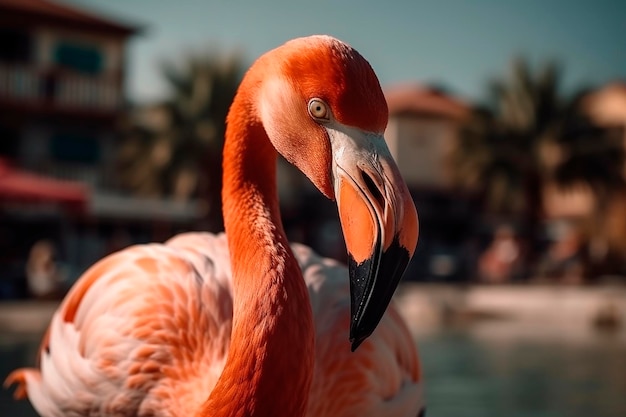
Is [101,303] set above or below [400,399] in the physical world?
above

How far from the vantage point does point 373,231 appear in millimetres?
1834

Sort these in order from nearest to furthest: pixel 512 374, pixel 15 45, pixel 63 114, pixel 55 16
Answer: pixel 512 374 < pixel 63 114 < pixel 15 45 < pixel 55 16

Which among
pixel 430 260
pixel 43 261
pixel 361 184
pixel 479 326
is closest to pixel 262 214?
pixel 361 184

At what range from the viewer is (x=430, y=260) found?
25859 mm

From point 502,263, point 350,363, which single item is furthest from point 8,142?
point 350,363

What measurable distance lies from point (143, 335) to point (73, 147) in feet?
66.1

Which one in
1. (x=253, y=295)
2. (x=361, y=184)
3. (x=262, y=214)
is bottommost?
(x=253, y=295)

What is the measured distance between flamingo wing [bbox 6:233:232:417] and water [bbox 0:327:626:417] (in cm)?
229

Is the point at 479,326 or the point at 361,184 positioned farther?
the point at 479,326

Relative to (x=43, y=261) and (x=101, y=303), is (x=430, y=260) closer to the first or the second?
(x=43, y=261)

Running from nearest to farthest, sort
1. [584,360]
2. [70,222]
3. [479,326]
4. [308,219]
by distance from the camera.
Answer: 1. [584,360]
2. [479,326]
3. [70,222]
4. [308,219]

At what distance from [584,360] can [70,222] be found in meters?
15.6

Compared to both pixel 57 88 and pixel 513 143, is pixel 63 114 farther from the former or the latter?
pixel 513 143

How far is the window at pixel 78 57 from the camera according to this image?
70.7ft
